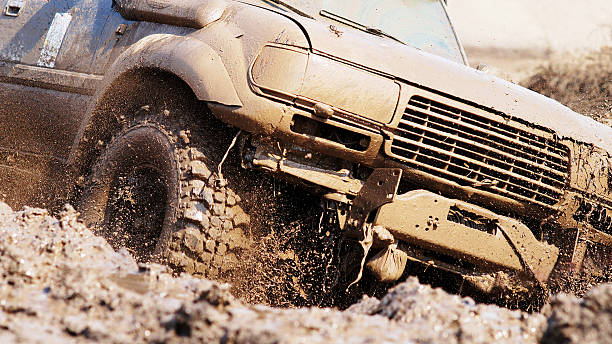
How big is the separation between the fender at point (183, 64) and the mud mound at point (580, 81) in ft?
28.2

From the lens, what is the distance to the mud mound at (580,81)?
12.1 meters

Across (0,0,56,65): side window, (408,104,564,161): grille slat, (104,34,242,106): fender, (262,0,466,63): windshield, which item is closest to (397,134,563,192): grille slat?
(408,104,564,161): grille slat

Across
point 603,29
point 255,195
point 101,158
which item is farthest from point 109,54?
point 603,29

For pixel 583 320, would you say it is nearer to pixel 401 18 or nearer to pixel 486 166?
pixel 486 166

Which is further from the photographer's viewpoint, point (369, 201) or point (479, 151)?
point (479, 151)

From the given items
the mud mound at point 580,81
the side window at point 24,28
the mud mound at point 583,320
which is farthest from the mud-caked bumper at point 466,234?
the mud mound at point 580,81

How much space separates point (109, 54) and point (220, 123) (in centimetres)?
108

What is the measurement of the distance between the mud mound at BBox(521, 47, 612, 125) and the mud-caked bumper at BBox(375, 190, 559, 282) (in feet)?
26.5

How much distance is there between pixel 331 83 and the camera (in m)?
3.24

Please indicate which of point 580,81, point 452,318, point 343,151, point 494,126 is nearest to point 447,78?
point 494,126

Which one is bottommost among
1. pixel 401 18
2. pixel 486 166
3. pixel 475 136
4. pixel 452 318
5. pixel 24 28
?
pixel 452 318

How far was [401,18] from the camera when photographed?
4.71 metres

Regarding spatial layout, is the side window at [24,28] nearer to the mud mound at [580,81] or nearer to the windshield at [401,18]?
the windshield at [401,18]

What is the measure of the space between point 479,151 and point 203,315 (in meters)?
1.83
